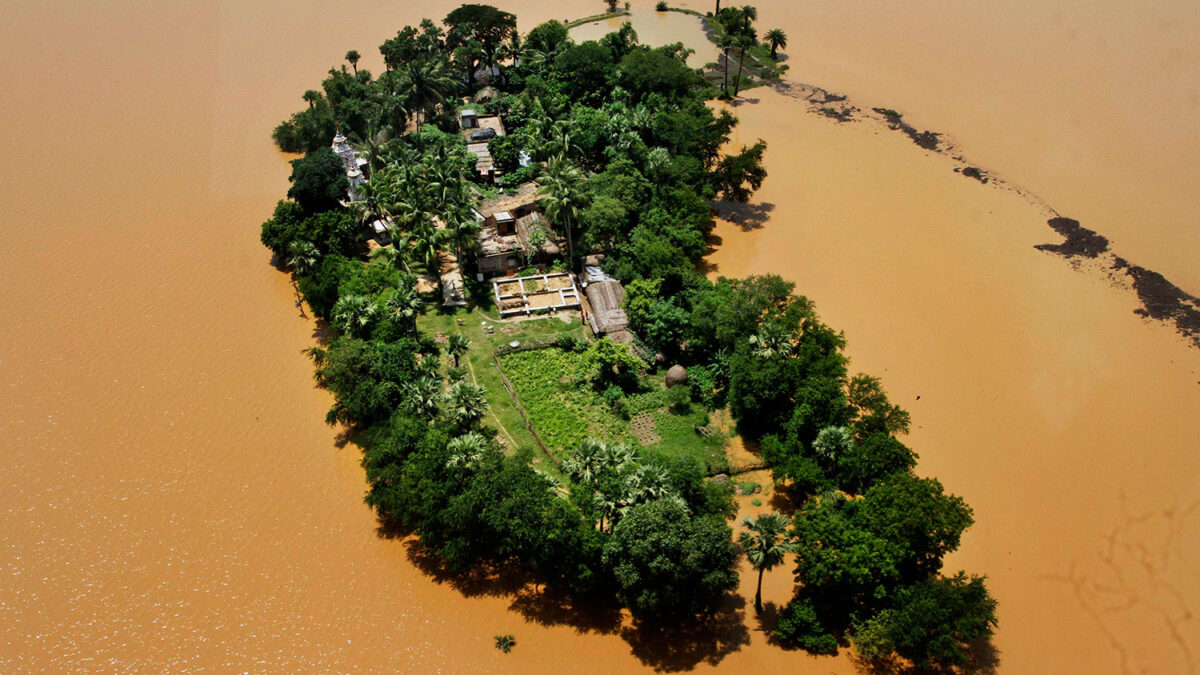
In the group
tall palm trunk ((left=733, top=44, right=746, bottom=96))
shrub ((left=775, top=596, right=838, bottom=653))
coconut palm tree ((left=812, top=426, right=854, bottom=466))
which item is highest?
tall palm trunk ((left=733, top=44, right=746, bottom=96))

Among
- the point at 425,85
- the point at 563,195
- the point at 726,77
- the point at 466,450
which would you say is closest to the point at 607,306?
the point at 563,195

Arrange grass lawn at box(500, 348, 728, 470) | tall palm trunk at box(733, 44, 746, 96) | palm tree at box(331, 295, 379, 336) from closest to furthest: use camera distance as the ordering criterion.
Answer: grass lawn at box(500, 348, 728, 470), palm tree at box(331, 295, 379, 336), tall palm trunk at box(733, 44, 746, 96)

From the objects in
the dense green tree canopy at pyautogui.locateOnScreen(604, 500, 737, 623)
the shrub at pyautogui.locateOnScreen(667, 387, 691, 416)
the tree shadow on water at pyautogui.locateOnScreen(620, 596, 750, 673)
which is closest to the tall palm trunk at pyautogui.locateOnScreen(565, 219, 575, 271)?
the shrub at pyautogui.locateOnScreen(667, 387, 691, 416)

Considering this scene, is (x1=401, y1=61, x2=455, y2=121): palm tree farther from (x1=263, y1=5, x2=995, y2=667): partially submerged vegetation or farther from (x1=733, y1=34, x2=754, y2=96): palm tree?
(x1=733, y1=34, x2=754, y2=96): palm tree

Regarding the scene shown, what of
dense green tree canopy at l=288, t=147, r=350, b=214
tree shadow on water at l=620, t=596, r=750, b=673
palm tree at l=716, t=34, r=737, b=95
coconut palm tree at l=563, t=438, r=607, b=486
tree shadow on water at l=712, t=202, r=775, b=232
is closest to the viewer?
tree shadow on water at l=620, t=596, r=750, b=673

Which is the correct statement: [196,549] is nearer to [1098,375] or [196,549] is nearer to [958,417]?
[958,417]

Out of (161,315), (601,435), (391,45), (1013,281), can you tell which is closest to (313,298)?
(161,315)

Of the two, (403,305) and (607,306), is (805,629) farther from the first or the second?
(403,305)
